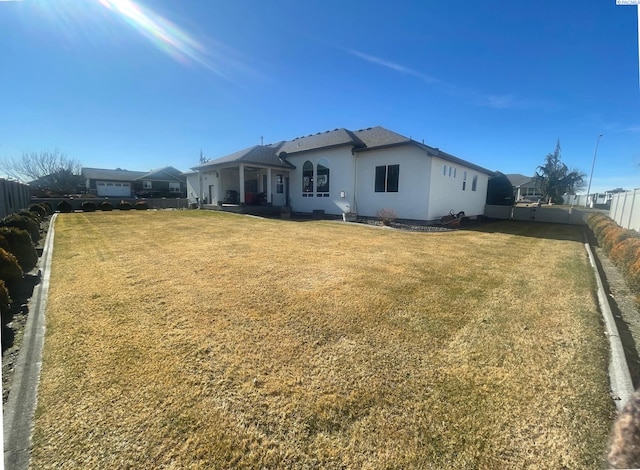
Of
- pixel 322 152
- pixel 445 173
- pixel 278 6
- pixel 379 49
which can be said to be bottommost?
pixel 445 173

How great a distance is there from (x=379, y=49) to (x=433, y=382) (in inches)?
444

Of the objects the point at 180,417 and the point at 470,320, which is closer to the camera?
the point at 180,417

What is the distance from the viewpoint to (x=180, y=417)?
1915 mm

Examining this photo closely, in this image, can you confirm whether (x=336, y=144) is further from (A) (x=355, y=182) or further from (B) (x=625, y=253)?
(B) (x=625, y=253)

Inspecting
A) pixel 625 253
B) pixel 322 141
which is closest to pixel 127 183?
pixel 322 141

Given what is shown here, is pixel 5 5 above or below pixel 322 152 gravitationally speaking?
below

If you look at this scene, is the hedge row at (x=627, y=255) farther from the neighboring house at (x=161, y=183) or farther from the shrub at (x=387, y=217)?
the neighboring house at (x=161, y=183)

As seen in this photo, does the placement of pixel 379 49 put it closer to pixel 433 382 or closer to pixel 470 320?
pixel 470 320

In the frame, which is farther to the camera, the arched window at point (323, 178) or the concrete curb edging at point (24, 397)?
the arched window at point (323, 178)

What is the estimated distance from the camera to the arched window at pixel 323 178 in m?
17.1

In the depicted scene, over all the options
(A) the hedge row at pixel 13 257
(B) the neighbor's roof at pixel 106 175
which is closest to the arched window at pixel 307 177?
(A) the hedge row at pixel 13 257

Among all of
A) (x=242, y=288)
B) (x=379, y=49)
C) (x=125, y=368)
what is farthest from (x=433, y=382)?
(x=379, y=49)

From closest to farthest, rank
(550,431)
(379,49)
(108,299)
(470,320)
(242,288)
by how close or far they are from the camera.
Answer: (550,431) → (470,320) → (108,299) → (242,288) → (379,49)

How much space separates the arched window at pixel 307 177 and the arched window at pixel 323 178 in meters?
0.72
